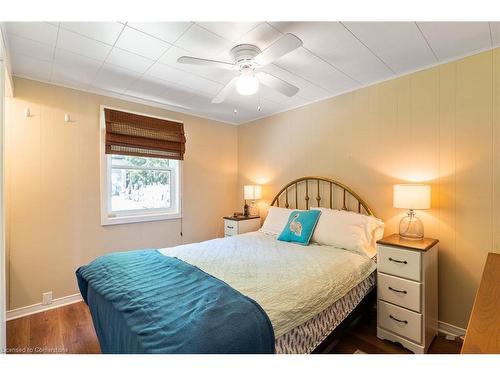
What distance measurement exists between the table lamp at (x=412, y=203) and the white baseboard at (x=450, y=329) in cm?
75

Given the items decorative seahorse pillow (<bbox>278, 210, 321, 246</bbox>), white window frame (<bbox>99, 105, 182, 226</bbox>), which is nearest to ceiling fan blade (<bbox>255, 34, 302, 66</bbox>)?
decorative seahorse pillow (<bbox>278, 210, 321, 246</bbox>)

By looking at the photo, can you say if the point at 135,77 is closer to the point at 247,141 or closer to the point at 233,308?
the point at 247,141

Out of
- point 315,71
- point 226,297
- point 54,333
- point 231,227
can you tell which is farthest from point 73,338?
point 315,71

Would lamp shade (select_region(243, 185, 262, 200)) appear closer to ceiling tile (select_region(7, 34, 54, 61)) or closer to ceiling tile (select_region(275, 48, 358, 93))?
ceiling tile (select_region(275, 48, 358, 93))

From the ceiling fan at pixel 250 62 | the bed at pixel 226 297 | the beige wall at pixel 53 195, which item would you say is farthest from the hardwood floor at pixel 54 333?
the ceiling fan at pixel 250 62

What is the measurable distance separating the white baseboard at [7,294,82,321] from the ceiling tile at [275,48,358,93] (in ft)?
10.3

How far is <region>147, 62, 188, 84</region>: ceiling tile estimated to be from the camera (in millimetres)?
2146

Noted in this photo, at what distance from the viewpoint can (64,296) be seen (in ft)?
8.21

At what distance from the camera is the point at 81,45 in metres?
1.79

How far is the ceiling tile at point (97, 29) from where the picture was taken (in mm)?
1565

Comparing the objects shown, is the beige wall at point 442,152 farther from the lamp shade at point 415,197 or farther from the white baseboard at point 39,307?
the white baseboard at point 39,307

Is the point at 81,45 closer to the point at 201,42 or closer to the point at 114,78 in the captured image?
the point at 114,78
